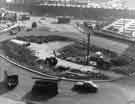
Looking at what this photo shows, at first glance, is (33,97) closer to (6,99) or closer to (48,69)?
(6,99)

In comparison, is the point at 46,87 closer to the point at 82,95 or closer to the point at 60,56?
the point at 82,95

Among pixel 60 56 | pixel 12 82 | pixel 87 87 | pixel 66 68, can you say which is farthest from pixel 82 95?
pixel 60 56

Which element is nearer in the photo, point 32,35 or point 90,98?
point 90,98

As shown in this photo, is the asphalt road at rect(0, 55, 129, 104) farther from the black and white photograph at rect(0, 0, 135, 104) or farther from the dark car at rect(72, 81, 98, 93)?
the dark car at rect(72, 81, 98, 93)

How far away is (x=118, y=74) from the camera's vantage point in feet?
90.1

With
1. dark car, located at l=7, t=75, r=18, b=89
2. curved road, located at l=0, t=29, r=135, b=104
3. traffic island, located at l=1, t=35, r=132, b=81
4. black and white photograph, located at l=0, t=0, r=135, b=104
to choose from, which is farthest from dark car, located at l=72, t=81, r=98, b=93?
dark car, located at l=7, t=75, r=18, b=89

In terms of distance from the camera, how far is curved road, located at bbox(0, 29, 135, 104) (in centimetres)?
2100

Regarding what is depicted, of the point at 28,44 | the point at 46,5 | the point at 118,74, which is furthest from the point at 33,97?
the point at 46,5

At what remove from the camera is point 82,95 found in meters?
22.0

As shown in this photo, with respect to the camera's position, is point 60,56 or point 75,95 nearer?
point 75,95

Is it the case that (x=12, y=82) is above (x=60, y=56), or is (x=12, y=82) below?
below

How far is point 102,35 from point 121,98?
2604 cm

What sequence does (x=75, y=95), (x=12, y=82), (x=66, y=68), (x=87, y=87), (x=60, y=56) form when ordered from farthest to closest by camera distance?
(x=60, y=56) → (x=66, y=68) → (x=12, y=82) → (x=87, y=87) → (x=75, y=95)

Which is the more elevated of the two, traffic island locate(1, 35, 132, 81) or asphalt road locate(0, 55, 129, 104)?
traffic island locate(1, 35, 132, 81)
